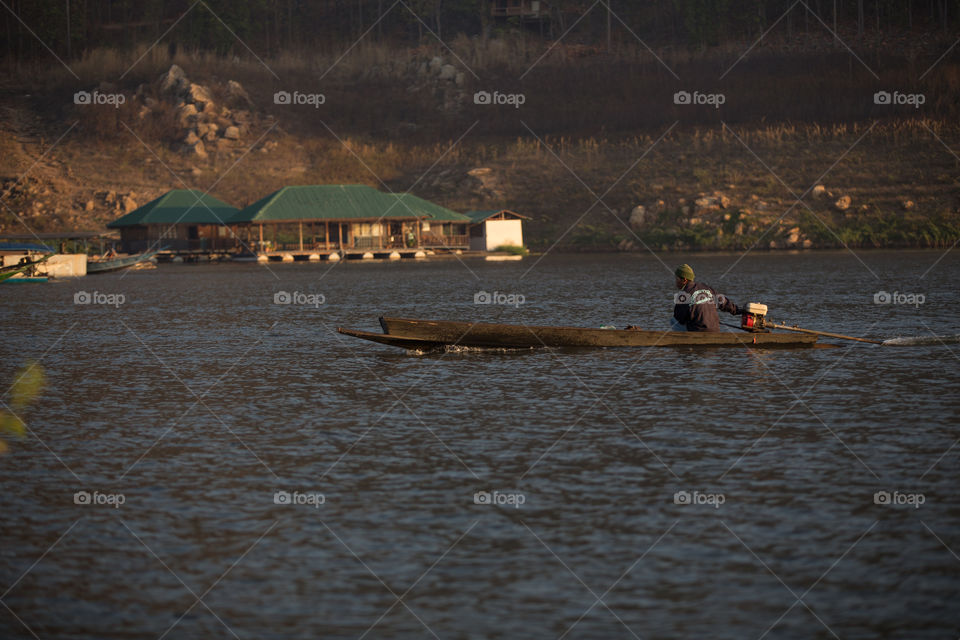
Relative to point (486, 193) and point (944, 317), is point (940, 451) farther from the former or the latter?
point (486, 193)

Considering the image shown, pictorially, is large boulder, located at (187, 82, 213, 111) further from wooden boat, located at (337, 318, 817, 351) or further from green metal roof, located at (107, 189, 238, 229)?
wooden boat, located at (337, 318, 817, 351)

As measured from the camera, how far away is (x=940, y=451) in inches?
588

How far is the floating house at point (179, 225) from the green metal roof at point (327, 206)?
Result: 354 cm

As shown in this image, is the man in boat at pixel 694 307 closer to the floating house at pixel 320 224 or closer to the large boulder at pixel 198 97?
the floating house at pixel 320 224

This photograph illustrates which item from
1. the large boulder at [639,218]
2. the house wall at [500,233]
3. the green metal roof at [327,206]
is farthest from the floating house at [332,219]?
the large boulder at [639,218]

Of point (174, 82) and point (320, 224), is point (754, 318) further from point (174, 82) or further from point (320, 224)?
point (174, 82)

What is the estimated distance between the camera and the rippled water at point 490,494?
9.64 m

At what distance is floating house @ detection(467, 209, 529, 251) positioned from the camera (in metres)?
92.0

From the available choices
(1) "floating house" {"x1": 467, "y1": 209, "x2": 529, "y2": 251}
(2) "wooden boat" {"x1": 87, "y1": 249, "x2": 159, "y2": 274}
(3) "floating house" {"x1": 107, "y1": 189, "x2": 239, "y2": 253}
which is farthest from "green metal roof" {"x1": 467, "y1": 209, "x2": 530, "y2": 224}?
(2) "wooden boat" {"x1": 87, "y1": 249, "x2": 159, "y2": 274}

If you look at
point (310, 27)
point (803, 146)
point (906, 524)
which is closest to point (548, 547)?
point (906, 524)

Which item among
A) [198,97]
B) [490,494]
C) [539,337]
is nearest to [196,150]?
[198,97]

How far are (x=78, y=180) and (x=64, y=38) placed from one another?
4195 centimetres

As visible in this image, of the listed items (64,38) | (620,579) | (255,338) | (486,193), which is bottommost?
(620,579)

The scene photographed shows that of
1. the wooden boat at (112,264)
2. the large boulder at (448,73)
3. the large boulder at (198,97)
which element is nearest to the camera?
the wooden boat at (112,264)
